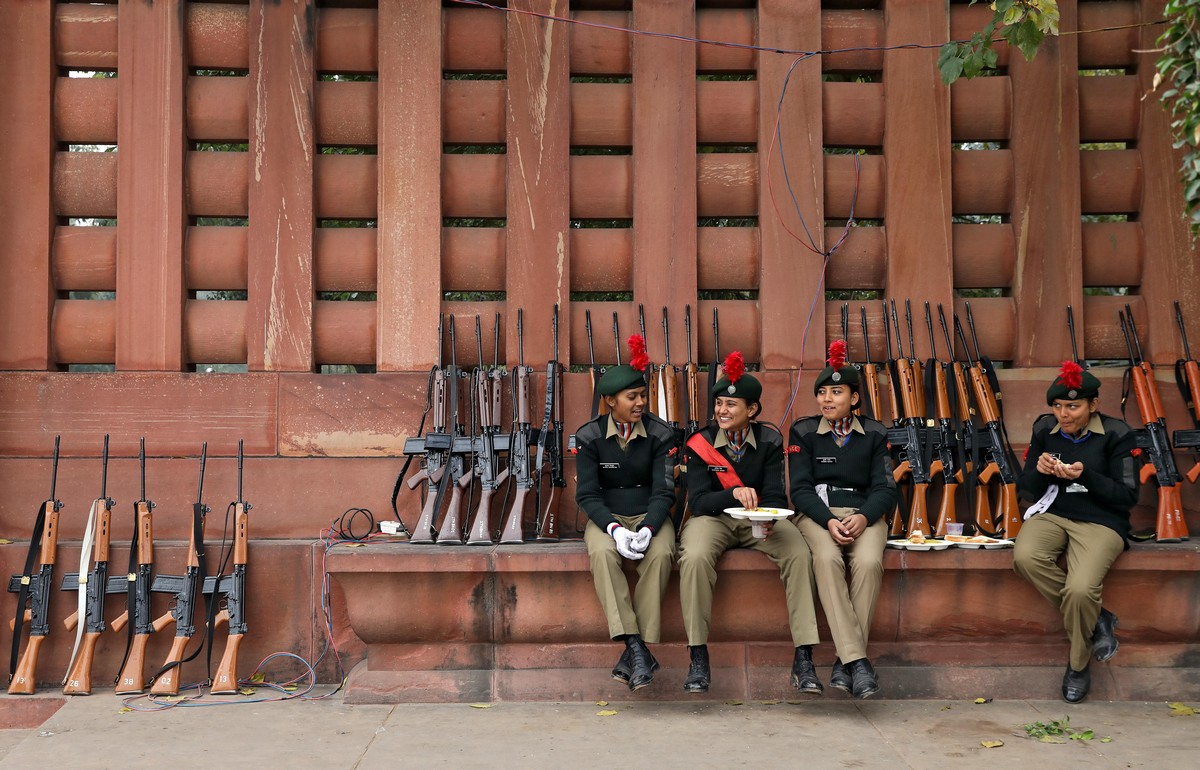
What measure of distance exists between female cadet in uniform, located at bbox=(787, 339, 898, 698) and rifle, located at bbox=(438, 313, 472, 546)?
2236 mm

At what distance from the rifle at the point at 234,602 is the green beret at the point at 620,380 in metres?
2.55

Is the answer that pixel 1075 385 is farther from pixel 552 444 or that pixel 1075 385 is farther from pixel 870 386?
pixel 552 444

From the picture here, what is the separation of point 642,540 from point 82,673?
375 cm

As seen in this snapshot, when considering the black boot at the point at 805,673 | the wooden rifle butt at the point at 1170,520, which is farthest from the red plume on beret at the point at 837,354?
the wooden rifle butt at the point at 1170,520

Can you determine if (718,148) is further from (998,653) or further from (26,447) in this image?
(26,447)

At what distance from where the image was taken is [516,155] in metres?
7.73

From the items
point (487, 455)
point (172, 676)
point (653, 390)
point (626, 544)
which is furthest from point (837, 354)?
point (172, 676)

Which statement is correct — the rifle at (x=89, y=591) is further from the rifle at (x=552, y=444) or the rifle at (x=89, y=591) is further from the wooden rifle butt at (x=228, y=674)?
the rifle at (x=552, y=444)

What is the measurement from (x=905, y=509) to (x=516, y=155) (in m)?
3.81

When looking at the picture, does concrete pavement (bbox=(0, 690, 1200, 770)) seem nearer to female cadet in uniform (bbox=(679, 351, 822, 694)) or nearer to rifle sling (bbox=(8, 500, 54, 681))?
female cadet in uniform (bbox=(679, 351, 822, 694))

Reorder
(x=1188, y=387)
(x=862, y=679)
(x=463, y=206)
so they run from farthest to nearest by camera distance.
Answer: (x=463, y=206) < (x=1188, y=387) < (x=862, y=679)

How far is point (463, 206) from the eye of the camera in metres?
7.84

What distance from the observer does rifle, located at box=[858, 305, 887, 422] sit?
24.7 ft

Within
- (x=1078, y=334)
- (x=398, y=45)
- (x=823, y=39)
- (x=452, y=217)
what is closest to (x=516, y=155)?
(x=452, y=217)
